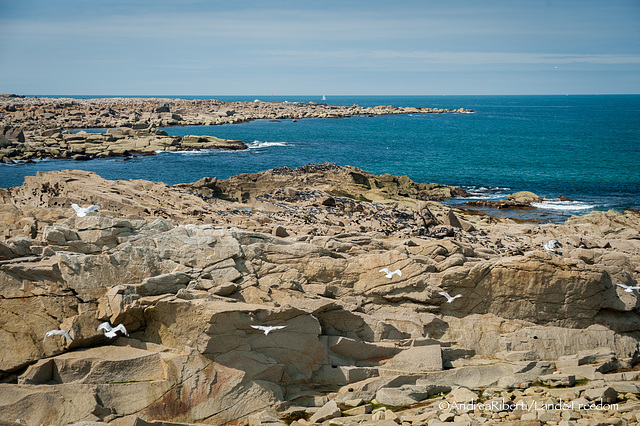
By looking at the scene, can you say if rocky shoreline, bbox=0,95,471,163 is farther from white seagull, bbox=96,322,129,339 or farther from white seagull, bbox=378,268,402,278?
white seagull, bbox=378,268,402,278

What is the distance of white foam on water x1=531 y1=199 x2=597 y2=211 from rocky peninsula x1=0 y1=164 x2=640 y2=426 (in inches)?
986

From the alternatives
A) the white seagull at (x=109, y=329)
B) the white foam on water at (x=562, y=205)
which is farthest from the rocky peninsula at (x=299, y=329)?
the white foam on water at (x=562, y=205)

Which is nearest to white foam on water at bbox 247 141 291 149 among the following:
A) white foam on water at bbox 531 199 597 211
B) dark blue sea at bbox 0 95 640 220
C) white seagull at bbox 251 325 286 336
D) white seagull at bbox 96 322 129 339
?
dark blue sea at bbox 0 95 640 220

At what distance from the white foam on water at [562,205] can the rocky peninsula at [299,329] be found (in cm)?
2506

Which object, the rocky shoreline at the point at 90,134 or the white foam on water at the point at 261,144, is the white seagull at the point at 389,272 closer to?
the rocky shoreline at the point at 90,134

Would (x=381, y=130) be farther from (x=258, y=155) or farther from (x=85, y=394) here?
(x=85, y=394)

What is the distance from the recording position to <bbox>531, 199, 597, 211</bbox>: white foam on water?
4759 centimetres

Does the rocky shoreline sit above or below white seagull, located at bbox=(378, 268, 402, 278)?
above

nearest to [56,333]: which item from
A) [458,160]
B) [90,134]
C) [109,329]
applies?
[109,329]

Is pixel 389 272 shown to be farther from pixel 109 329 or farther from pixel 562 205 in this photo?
pixel 562 205

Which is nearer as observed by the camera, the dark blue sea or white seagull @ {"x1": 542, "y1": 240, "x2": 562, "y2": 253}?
white seagull @ {"x1": 542, "y1": 240, "x2": 562, "y2": 253}

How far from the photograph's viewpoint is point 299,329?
1659cm

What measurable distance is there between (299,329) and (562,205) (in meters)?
40.8

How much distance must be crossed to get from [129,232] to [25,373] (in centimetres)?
603
